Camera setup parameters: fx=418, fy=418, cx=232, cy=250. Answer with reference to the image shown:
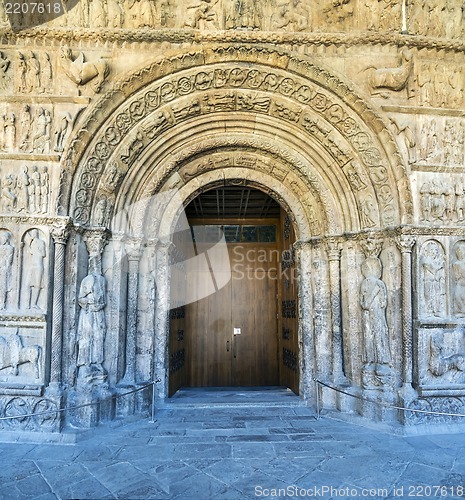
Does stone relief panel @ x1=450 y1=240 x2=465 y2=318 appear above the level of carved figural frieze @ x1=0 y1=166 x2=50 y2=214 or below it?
below

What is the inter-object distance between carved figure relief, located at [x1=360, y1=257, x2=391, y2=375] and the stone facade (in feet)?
0.08

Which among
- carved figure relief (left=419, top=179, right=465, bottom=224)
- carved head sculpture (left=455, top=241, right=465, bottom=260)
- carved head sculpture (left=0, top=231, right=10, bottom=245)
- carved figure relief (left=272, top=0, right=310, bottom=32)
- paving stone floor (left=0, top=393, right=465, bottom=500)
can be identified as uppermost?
carved figure relief (left=272, top=0, right=310, bottom=32)

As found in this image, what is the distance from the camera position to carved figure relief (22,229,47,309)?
4.75m

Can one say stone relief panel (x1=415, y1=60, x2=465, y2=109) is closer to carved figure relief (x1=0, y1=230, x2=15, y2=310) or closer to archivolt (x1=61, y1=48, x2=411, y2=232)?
archivolt (x1=61, y1=48, x2=411, y2=232)

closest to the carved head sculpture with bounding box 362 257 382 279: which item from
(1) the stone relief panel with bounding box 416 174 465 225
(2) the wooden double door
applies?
(1) the stone relief panel with bounding box 416 174 465 225

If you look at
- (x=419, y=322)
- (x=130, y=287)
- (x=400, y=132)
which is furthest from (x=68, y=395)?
(x=400, y=132)

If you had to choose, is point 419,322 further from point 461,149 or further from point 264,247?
point 264,247

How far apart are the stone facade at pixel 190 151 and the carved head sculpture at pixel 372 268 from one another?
1.3 inches

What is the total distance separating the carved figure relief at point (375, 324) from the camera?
16.4 feet

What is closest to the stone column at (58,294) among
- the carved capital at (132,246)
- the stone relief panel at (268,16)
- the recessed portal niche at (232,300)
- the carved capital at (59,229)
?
the carved capital at (59,229)

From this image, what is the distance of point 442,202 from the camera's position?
16.6ft

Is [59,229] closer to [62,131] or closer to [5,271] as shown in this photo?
[5,271]

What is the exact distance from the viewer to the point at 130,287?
17.8ft

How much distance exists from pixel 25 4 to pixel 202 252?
527 cm
